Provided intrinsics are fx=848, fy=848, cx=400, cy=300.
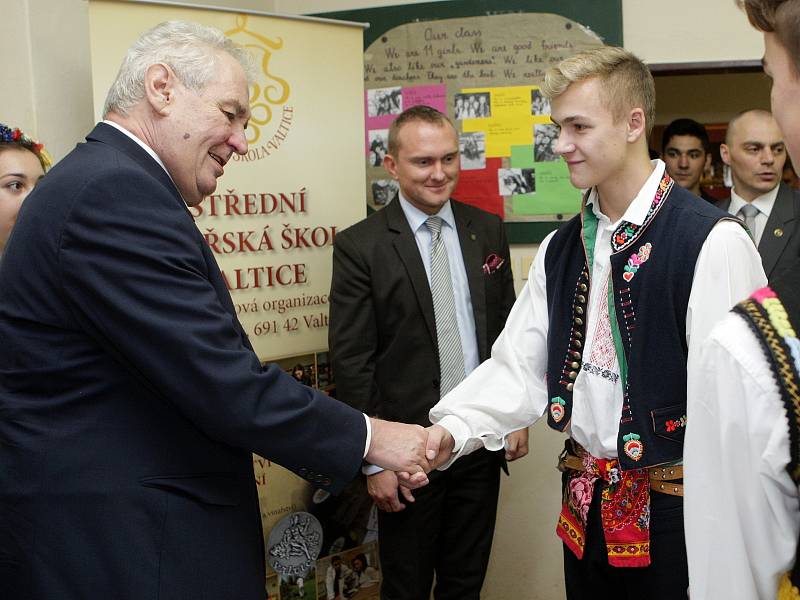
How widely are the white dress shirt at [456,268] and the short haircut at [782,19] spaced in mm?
1886

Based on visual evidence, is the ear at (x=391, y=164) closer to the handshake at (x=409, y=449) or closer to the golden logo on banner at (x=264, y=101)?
the golden logo on banner at (x=264, y=101)

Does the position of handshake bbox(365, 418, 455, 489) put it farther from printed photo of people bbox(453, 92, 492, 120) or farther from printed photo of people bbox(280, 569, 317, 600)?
printed photo of people bbox(453, 92, 492, 120)

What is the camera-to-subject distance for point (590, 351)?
185 cm

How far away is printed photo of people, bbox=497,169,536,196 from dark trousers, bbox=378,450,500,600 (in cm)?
116

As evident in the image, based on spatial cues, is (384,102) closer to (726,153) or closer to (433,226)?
(433,226)

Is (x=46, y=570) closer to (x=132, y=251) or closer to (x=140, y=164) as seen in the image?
(x=132, y=251)

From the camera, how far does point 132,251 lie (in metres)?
1.45

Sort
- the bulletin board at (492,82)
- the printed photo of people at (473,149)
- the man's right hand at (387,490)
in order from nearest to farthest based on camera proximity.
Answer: the man's right hand at (387,490), the bulletin board at (492,82), the printed photo of people at (473,149)

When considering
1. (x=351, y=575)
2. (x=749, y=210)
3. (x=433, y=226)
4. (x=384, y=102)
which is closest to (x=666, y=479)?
(x=433, y=226)

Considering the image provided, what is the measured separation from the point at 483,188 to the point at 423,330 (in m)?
0.97

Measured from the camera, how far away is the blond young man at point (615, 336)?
1689 mm

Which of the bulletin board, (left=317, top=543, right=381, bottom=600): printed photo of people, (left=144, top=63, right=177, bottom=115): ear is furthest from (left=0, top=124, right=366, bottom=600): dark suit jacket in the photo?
the bulletin board

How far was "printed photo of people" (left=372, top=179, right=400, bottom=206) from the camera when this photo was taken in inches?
142

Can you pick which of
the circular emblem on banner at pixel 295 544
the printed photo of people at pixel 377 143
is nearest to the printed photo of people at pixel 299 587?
the circular emblem on banner at pixel 295 544
